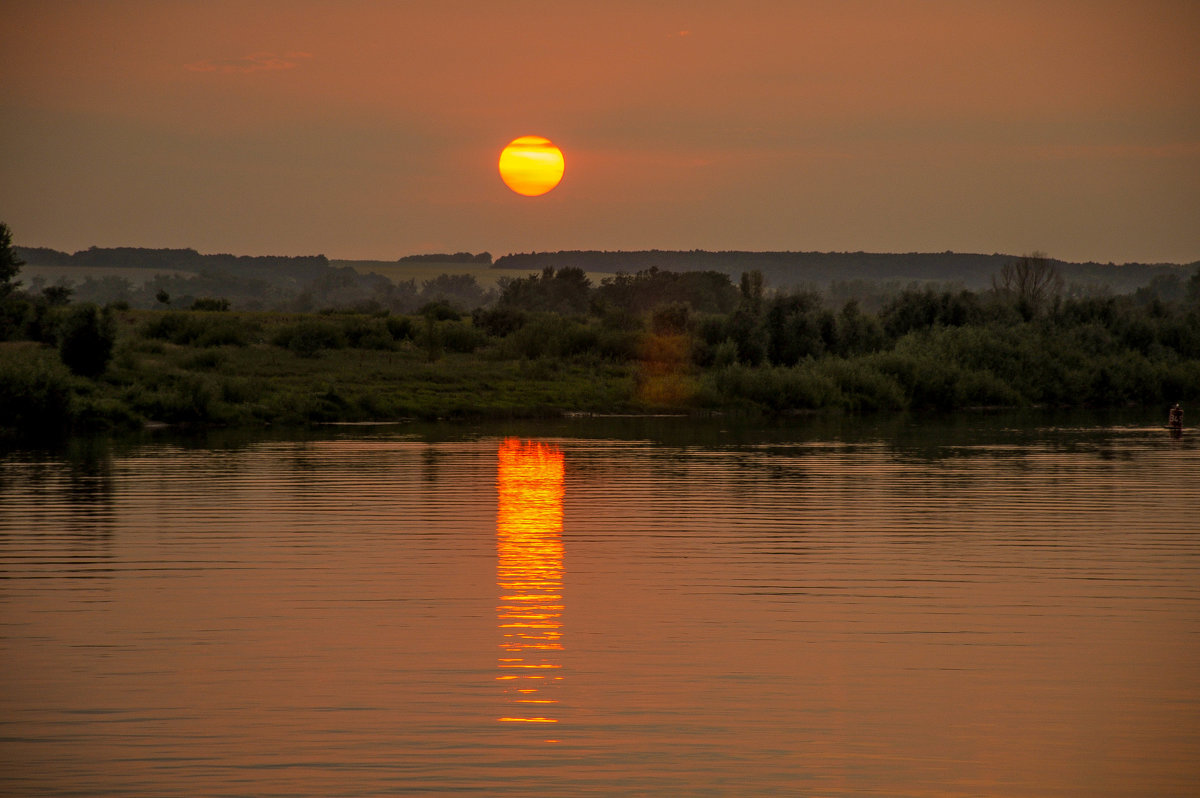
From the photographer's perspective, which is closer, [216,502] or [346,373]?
[216,502]

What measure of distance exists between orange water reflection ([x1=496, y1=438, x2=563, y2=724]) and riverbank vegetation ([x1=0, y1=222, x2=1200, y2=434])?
73.7 feet

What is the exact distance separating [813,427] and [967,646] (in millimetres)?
39616

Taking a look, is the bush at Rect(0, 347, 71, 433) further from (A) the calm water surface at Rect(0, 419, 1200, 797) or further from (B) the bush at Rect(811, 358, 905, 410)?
(B) the bush at Rect(811, 358, 905, 410)

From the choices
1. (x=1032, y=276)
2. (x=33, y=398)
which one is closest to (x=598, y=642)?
(x=33, y=398)

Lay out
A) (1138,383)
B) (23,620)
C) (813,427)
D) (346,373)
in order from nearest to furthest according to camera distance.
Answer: (23,620) < (813,427) < (346,373) < (1138,383)

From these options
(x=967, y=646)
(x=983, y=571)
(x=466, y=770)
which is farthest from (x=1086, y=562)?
(x=466, y=770)

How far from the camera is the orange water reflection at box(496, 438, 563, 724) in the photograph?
11.5 m

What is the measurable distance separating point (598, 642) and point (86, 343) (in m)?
40.8

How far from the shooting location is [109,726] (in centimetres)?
1050

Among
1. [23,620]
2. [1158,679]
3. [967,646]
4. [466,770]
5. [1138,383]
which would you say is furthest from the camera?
[1138,383]

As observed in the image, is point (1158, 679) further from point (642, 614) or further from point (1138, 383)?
point (1138, 383)

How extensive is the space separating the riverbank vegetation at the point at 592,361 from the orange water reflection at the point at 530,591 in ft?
73.7

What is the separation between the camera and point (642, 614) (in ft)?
48.2

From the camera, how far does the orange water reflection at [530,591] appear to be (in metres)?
11.5
